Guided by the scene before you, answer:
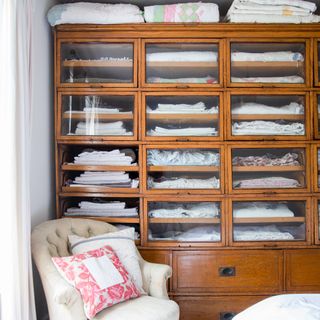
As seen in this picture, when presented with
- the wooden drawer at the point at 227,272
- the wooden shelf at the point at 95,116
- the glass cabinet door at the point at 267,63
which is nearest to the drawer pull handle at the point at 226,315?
the wooden drawer at the point at 227,272

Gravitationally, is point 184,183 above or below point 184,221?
above

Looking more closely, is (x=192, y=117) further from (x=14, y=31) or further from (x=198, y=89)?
(x=14, y=31)

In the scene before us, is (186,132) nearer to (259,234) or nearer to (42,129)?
(259,234)

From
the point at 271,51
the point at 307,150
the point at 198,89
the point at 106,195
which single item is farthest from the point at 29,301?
the point at 271,51

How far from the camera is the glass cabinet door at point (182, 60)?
260 cm

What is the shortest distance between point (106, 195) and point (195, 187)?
69 centimetres

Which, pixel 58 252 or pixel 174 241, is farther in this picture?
pixel 174 241

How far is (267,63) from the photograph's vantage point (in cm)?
260

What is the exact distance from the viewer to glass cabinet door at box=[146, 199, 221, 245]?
2.60 m

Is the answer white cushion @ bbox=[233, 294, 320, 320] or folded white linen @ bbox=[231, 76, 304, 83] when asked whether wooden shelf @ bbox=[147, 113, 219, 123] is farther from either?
white cushion @ bbox=[233, 294, 320, 320]

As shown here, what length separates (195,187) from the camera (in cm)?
259

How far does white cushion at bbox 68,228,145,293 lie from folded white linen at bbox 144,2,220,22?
1.61 meters

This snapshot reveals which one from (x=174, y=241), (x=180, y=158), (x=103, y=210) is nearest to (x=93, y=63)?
(x=180, y=158)

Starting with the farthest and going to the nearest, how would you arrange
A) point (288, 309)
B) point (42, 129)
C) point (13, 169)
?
point (42, 129) → point (13, 169) → point (288, 309)
